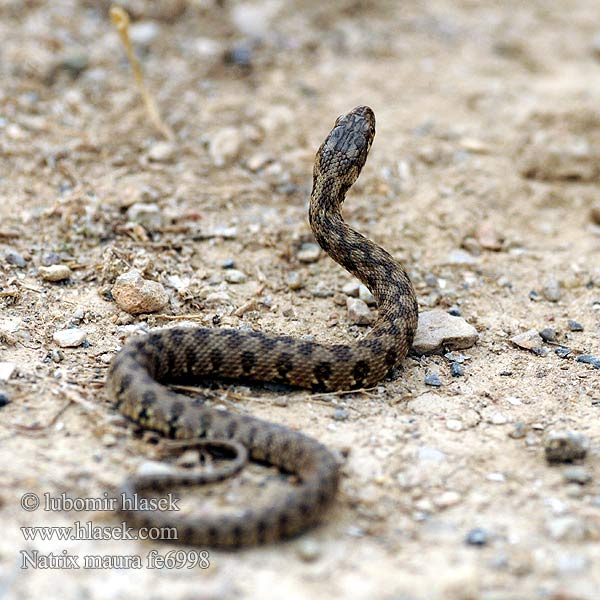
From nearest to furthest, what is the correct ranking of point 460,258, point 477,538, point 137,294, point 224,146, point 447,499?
1. point 477,538
2. point 447,499
3. point 137,294
4. point 460,258
5. point 224,146

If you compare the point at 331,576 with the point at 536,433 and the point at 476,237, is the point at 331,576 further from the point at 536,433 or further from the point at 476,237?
the point at 476,237


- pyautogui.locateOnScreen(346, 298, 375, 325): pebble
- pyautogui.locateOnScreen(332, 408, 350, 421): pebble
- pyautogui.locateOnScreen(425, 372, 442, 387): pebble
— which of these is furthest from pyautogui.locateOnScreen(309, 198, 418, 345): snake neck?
pyautogui.locateOnScreen(332, 408, 350, 421): pebble

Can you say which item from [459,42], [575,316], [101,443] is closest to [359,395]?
[101,443]

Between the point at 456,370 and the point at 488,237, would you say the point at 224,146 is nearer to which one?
the point at 488,237

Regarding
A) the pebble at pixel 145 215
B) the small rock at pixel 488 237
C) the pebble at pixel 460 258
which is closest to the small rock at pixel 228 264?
the pebble at pixel 145 215

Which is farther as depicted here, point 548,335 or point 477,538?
point 548,335

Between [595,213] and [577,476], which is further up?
[595,213]

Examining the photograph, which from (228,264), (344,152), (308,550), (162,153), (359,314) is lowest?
(308,550)

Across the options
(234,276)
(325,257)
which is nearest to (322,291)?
(325,257)
